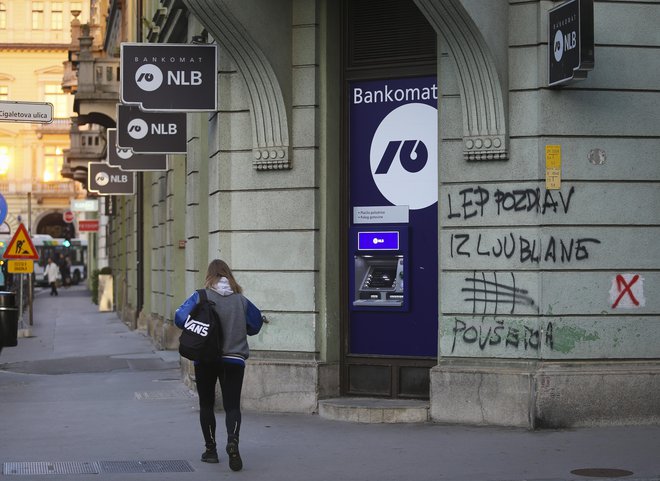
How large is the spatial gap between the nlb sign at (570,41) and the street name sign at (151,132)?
20.9 feet

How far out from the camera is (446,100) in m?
12.0

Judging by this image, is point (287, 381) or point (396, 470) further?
point (287, 381)

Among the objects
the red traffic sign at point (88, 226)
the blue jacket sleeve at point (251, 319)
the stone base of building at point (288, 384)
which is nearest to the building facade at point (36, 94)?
the red traffic sign at point (88, 226)

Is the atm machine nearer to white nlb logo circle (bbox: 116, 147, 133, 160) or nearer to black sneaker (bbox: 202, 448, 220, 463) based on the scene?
black sneaker (bbox: 202, 448, 220, 463)

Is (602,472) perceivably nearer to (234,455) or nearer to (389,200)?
(234,455)

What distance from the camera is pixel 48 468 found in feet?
→ 31.6

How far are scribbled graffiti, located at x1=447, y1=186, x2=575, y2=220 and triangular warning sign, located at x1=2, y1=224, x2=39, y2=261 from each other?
15240 millimetres

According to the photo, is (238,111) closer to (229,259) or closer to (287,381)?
(229,259)

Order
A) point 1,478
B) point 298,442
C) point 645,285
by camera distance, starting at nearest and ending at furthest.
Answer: point 1,478, point 298,442, point 645,285

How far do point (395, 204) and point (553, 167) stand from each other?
6.15ft

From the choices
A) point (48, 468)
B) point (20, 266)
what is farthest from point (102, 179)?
point (48, 468)

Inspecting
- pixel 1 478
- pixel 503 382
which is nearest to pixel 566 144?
pixel 503 382

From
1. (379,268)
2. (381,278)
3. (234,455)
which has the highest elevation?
(379,268)

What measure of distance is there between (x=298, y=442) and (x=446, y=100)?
3621 millimetres
